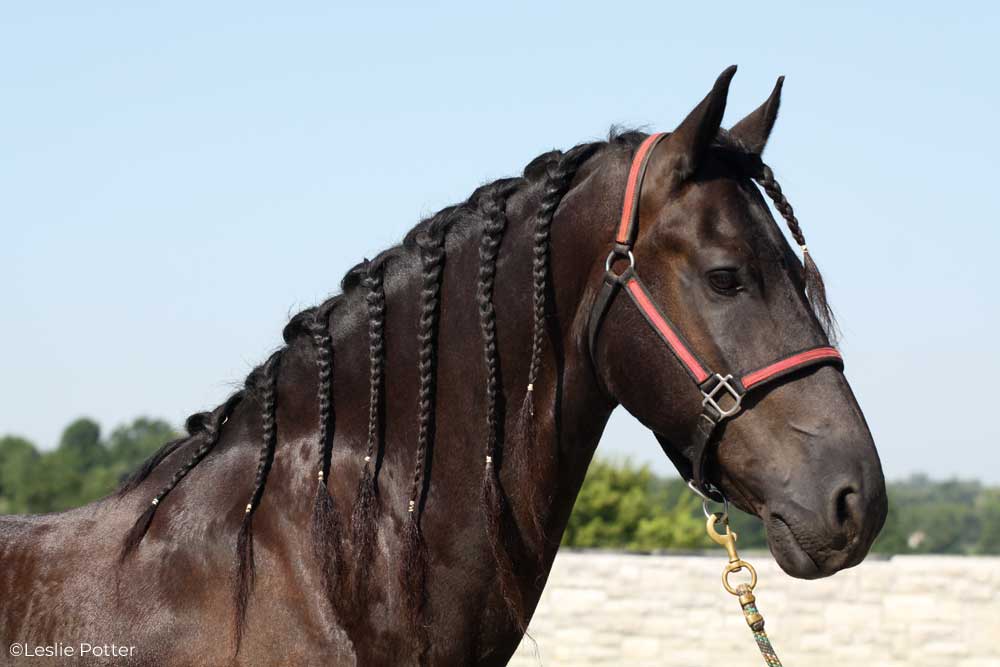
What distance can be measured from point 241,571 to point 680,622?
9.54m

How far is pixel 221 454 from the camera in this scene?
380 cm

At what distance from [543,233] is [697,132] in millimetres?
584

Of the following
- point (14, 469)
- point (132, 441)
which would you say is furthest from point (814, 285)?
point (132, 441)

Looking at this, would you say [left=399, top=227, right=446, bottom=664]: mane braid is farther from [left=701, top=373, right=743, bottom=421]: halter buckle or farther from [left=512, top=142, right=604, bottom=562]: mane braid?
[left=701, top=373, right=743, bottom=421]: halter buckle

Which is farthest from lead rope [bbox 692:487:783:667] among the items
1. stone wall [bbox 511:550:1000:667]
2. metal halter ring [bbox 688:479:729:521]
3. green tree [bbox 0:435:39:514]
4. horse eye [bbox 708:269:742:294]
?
green tree [bbox 0:435:39:514]

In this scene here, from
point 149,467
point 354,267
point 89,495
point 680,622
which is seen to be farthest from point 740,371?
point 89,495

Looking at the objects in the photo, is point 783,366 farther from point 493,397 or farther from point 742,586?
point 493,397

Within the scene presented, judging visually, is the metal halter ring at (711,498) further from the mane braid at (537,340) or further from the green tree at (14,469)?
the green tree at (14,469)

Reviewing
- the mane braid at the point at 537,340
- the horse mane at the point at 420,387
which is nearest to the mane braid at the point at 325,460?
the horse mane at the point at 420,387

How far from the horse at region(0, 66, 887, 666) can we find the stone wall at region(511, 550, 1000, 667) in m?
7.67

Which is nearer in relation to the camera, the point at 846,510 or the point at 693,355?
the point at 846,510

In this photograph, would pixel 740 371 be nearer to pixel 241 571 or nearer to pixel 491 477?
pixel 491 477

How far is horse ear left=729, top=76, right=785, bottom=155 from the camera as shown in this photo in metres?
3.77

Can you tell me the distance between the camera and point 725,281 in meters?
3.32
